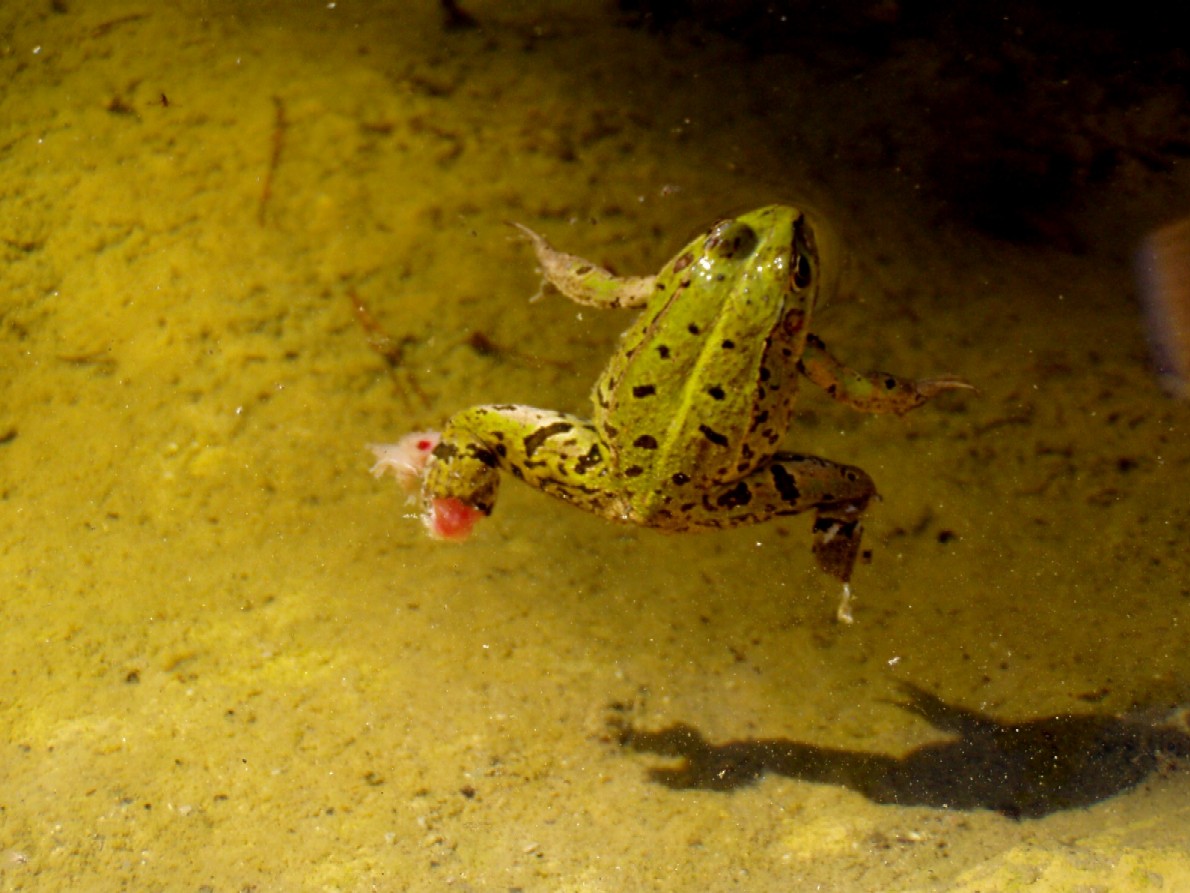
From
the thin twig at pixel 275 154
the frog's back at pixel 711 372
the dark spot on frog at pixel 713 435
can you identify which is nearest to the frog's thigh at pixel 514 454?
the frog's back at pixel 711 372

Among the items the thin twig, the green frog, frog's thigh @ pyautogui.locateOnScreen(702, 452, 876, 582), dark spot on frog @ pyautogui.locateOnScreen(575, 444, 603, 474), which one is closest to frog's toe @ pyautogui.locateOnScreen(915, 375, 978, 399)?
the green frog

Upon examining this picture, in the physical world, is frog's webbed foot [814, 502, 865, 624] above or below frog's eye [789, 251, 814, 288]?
below

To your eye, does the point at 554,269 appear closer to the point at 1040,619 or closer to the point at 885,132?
the point at 885,132

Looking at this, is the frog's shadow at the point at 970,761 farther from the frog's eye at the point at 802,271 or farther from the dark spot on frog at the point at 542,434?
the frog's eye at the point at 802,271

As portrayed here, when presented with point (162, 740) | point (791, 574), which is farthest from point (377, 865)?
point (791, 574)

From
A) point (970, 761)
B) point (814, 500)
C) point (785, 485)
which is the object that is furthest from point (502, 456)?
point (970, 761)

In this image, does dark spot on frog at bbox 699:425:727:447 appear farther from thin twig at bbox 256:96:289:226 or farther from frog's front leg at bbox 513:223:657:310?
thin twig at bbox 256:96:289:226
